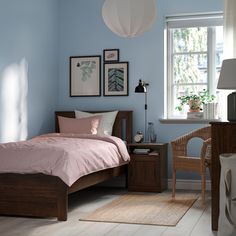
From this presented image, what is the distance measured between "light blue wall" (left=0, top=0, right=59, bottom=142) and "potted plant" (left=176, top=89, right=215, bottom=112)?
183cm

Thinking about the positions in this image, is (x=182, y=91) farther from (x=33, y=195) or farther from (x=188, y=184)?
(x=33, y=195)

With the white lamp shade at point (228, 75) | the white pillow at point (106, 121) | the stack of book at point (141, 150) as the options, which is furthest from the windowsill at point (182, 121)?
the white lamp shade at point (228, 75)

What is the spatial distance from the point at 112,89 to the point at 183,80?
3.21 ft

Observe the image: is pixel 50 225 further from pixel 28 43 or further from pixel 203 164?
pixel 28 43

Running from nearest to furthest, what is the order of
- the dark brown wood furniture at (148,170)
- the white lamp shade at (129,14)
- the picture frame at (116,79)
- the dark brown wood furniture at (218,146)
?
the dark brown wood furniture at (218,146)
the white lamp shade at (129,14)
the dark brown wood furniture at (148,170)
the picture frame at (116,79)

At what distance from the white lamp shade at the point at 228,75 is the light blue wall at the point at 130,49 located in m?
2.56

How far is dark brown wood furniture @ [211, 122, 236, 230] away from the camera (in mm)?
3861

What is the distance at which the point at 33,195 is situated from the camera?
4500 millimetres

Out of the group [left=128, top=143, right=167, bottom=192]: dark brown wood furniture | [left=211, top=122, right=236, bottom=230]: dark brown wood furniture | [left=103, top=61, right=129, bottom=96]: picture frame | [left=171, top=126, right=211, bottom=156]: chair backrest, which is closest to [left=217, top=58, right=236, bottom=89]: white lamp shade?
[left=211, top=122, right=236, bottom=230]: dark brown wood furniture

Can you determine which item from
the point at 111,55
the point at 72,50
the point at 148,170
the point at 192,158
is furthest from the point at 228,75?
the point at 72,50

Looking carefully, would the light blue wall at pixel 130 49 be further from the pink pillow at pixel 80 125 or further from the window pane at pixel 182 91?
the pink pillow at pixel 80 125

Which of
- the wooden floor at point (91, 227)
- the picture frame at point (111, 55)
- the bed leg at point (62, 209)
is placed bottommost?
the wooden floor at point (91, 227)

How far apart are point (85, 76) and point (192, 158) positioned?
2177 mm

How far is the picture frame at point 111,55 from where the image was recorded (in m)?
6.82
